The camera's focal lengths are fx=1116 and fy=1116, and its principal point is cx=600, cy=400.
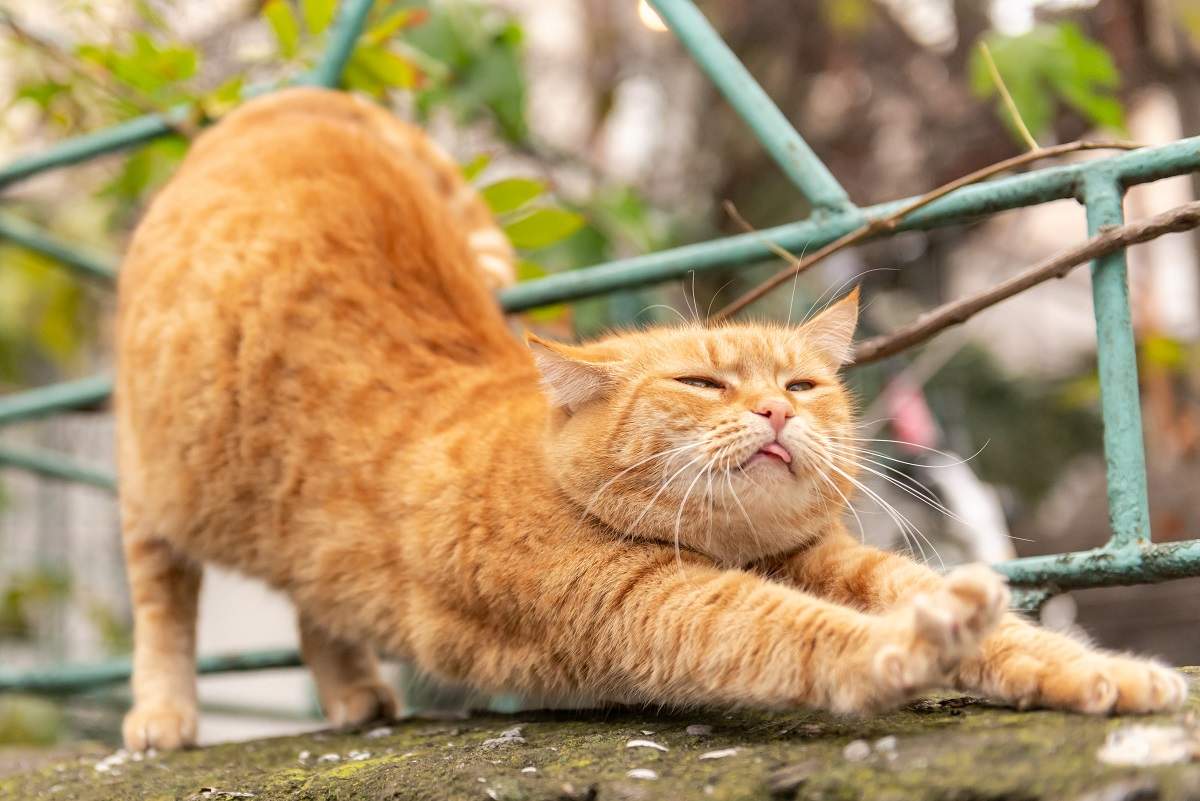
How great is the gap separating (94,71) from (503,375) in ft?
5.38

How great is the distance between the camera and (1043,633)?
1271 mm

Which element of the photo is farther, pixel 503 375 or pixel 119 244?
pixel 119 244

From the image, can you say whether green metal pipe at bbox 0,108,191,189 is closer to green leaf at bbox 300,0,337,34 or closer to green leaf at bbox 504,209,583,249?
green leaf at bbox 300,0,337,34

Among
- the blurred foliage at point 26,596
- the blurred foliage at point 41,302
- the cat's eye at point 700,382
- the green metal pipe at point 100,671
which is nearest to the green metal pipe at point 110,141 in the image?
the green metal pipe at point 100,671

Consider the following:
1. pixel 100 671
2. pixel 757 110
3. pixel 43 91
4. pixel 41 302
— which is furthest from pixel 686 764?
pixel 41 302

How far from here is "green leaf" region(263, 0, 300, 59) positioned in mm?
2572

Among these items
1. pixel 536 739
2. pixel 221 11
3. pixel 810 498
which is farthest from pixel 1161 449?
pixel 221 11

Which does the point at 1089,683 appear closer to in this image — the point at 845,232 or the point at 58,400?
the point at 845,232

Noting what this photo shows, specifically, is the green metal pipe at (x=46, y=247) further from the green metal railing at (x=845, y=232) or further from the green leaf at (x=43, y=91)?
the green leaf at (x=43, y=91)

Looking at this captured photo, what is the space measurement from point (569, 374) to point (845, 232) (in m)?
0.55

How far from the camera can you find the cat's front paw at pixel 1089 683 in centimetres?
108

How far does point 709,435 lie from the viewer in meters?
1.51

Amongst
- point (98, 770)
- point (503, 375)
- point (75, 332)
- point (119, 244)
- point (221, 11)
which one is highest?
point (221, 11)

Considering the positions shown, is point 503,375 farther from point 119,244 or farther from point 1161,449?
point 119,244
